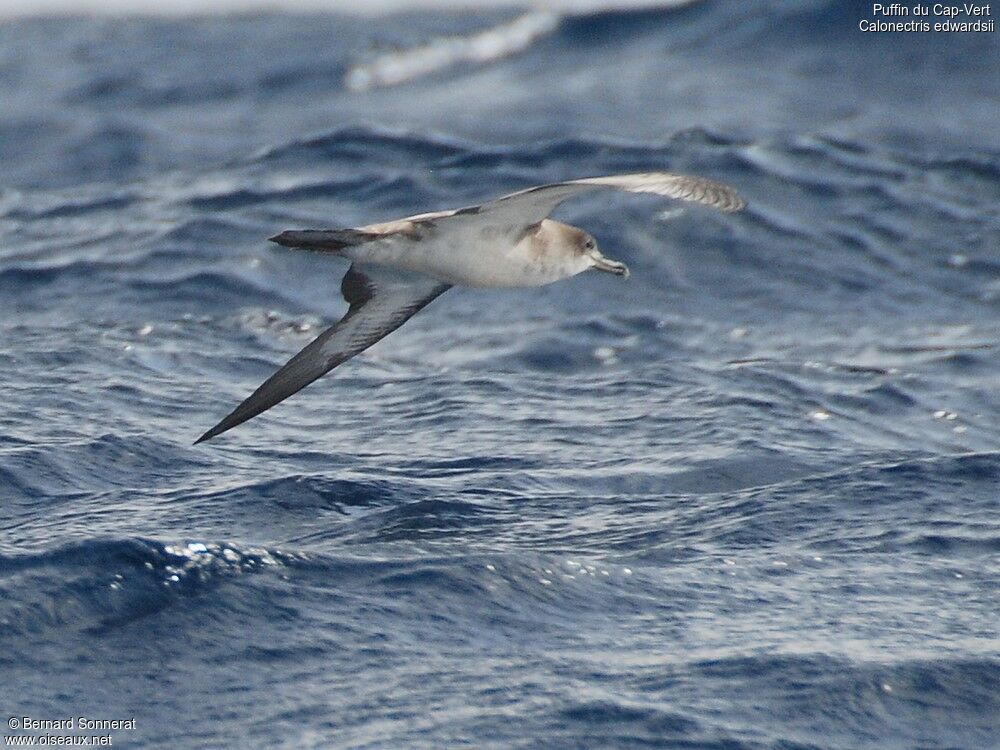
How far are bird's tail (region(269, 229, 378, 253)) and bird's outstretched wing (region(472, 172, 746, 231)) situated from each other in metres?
0.48

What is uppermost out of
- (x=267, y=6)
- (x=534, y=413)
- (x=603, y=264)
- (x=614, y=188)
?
(x=614, y=188)

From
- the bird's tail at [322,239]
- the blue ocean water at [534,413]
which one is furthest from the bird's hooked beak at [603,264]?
the bird's tail at [322,239]

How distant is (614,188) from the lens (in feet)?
20.7

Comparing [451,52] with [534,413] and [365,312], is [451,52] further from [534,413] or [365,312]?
[365,312]

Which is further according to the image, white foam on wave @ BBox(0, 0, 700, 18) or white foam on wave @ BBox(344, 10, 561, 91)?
white foam on wave @ BBox(0, 0, 700, 18)

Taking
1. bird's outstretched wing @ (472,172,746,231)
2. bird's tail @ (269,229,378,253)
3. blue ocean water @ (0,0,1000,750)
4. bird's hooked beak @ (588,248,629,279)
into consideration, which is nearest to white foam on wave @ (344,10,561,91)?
blue ocean water @ (0,0,1000,750)

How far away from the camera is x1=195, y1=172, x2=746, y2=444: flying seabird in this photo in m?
→ 7.19

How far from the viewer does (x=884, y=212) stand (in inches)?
516

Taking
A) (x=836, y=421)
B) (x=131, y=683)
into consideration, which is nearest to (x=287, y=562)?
(x=131, y=683)

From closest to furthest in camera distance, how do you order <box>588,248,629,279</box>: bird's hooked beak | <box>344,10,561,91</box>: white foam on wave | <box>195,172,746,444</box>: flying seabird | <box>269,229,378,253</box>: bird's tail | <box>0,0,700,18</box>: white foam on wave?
<box>269,229,378,253</box>: bird's tail, <box>195,172,746,444</box>: flying seabird, <box>588,248,629,279</box>: bird's hooked beak, <box>344,10,561,91</box>: white foam on wave, <box>0,0,700,18</box>: white foam on wave

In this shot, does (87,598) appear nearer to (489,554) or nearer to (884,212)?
(489,554)

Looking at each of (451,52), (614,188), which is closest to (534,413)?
(614,188)

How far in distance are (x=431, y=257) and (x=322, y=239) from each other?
2.54 feet

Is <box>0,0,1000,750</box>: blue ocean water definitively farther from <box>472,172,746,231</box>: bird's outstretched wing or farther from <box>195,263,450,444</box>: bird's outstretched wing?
<box>472,172,746,231</box>: bird's outstretched wing
